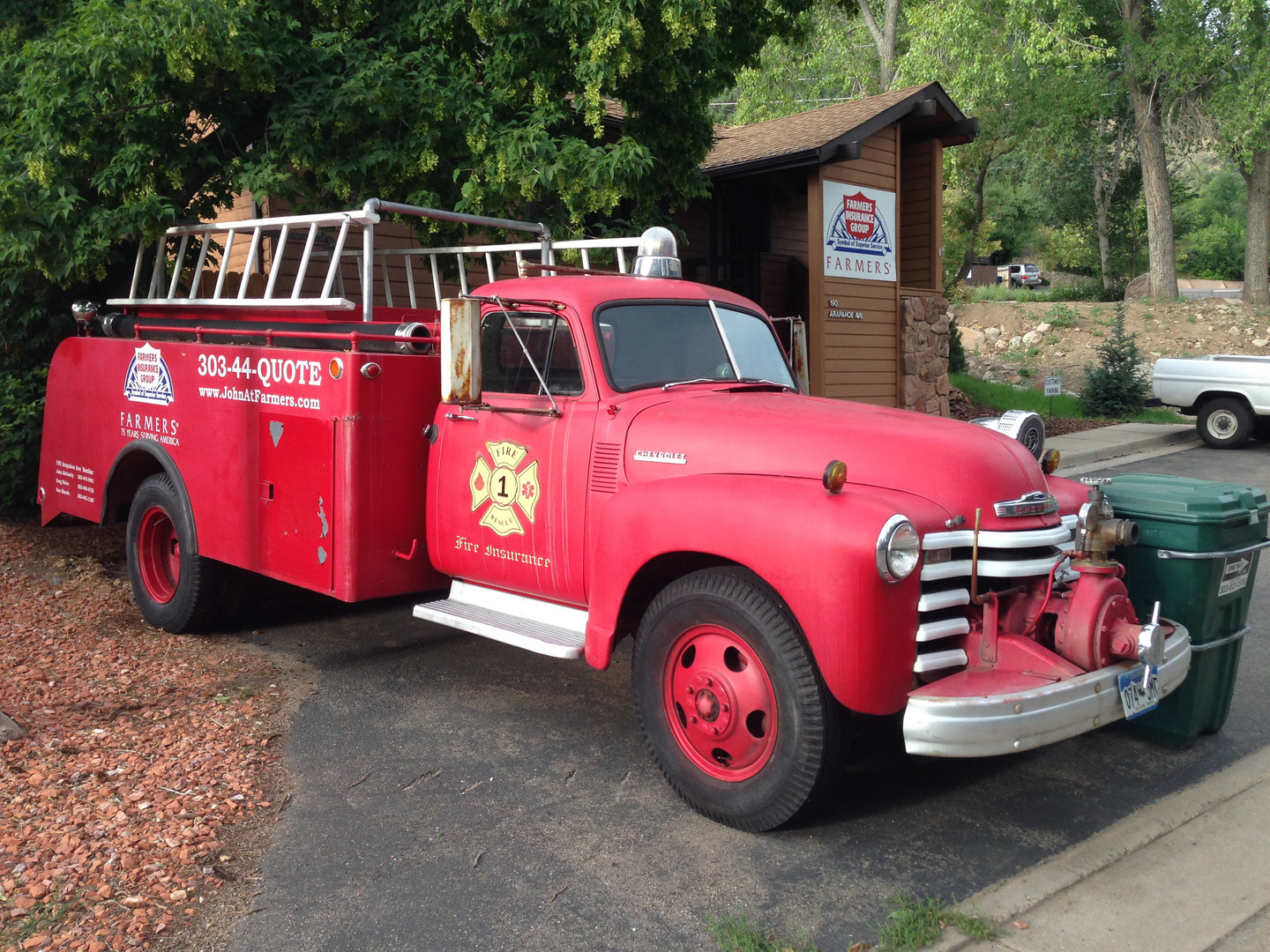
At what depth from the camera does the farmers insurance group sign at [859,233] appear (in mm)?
14344

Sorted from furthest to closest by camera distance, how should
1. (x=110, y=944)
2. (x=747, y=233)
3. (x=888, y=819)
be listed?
1. (x=747, y=233)
2. (x=888, y=819)
3. (x=110, y=944)

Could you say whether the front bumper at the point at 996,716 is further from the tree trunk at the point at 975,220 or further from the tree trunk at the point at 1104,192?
the tree trunk at the point at 1104,192

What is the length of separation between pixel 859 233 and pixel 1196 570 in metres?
11.1

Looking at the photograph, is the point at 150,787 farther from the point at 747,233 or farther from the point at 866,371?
the point at 747,233

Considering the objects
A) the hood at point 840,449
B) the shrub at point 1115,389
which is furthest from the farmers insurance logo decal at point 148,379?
the shrub at point 1115,389

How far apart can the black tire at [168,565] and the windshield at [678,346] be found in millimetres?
3105

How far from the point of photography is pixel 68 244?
737cm

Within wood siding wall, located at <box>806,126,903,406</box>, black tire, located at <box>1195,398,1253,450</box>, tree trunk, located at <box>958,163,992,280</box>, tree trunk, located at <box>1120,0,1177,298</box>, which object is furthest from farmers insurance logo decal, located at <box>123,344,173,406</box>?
tree trunk, located at <box>958,163,992,280</box>

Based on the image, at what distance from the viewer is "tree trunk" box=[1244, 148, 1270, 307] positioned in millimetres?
26031

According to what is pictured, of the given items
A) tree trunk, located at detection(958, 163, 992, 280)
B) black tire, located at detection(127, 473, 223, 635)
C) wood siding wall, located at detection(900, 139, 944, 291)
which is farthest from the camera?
tree trunk, located at detection(958, 163, 992, 280)


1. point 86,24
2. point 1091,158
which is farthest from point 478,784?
point 1091,158

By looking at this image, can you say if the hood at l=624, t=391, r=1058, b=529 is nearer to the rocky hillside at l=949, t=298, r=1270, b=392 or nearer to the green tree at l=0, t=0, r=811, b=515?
the green tree at l=0, t=0, r=811, b=515

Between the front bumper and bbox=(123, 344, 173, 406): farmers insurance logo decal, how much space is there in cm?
504

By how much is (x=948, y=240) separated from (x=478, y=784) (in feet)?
96.6
